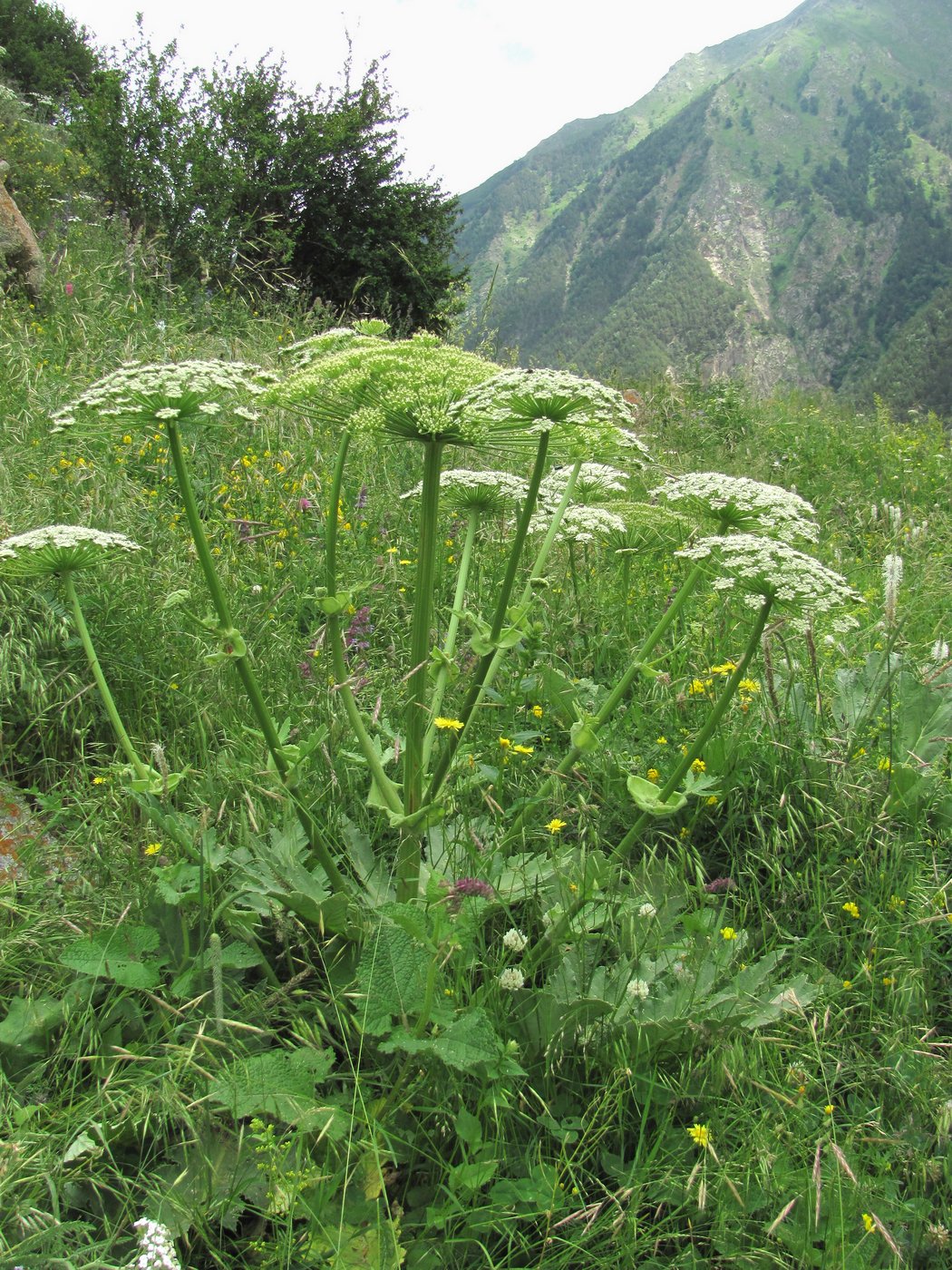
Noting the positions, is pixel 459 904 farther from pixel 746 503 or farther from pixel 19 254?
pixel 19 254

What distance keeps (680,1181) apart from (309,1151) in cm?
88

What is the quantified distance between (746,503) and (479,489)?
921mm

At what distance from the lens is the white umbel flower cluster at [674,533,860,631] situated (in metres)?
2.31

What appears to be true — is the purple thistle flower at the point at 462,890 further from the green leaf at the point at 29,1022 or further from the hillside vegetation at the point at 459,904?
the green leaf at the point at 29,1022

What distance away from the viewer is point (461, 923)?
2074 mm

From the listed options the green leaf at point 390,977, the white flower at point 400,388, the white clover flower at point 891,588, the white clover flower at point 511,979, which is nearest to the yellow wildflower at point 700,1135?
the white clover flower at point 511,979

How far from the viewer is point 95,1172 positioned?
1854mm

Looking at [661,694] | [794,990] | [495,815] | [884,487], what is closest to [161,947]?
[495,815]

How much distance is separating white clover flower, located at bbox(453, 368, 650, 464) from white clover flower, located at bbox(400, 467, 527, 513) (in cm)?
41

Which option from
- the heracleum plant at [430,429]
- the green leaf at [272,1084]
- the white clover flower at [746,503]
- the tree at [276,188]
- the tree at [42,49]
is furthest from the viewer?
the tree at [42,49]

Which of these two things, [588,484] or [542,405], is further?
[588,484]

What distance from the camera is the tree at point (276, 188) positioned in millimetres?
13289

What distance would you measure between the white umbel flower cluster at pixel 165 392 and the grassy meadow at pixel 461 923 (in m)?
0.03

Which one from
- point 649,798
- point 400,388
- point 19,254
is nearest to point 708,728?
point 649,798
